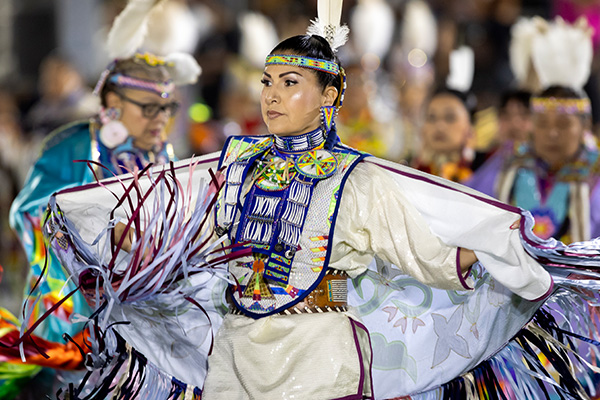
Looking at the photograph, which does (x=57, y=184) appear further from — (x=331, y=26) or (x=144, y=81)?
(x=331, y=26)

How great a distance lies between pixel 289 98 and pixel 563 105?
2.77m

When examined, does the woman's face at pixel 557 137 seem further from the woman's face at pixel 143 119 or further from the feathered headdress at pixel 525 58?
the woman's face at pixel 143 119

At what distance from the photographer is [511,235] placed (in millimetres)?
2828

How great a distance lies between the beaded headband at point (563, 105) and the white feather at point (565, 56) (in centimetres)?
23

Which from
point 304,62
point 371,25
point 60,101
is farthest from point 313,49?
point 371,25

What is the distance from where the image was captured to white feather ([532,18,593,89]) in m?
5.55

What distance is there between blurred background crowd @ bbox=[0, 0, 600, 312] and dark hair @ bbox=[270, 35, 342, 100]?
3949 mm

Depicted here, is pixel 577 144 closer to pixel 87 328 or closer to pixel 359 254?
pixel 359 254

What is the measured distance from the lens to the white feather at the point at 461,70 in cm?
660

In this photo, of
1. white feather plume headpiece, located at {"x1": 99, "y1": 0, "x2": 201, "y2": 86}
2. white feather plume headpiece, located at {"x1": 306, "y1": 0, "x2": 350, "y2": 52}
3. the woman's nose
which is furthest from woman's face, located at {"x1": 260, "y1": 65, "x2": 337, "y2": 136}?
white feather plume headpiece, located at {"x1": 99, "y1": 0, "x2": 201, "y2": 86}

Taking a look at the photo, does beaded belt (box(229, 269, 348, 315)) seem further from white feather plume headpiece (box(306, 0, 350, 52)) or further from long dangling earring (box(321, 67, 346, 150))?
white feather plume headpiece (box(306, 0, 350, 52))

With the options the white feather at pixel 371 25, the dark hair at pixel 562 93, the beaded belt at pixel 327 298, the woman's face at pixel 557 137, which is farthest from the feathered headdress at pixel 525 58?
the beaded belt at pixel 327 298

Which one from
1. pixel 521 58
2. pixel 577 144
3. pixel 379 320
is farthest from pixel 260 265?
pixel 521 58

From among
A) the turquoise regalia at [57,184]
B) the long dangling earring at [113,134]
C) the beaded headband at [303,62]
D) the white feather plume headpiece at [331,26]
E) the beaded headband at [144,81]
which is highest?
the white feather plume headpiece at [331,26]
